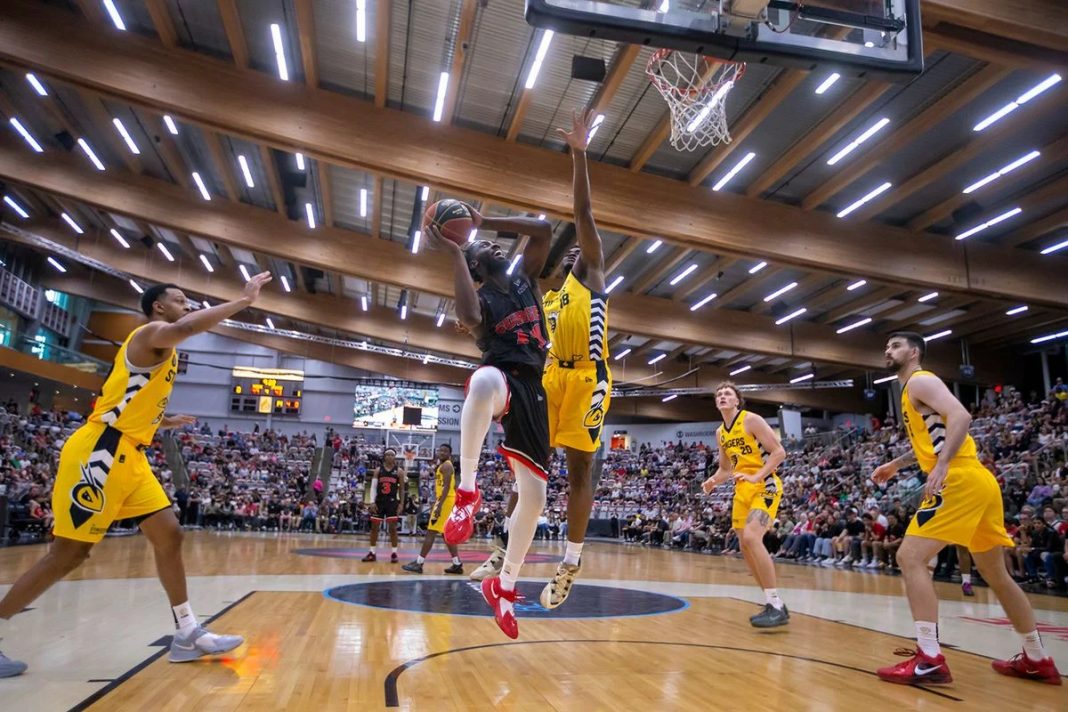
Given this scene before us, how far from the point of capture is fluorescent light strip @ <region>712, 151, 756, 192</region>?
39.1ft

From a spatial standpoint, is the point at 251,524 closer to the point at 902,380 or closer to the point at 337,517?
the point at 337,517

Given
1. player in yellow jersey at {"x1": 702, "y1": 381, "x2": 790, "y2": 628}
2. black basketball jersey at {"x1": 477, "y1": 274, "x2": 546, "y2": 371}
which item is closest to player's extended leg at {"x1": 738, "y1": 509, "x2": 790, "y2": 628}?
player in yellow jersey at {"x1": 702, "y1": 381, "x2": 790, "y2": 628}

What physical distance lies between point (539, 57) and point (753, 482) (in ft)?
21.5

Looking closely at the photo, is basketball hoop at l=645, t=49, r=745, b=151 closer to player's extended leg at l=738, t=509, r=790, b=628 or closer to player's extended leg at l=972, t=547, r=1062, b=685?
player's extended leg at l=738, t=509, r=790, b=628

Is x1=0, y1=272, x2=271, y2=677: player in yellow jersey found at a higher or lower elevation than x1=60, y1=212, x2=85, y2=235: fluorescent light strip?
lower

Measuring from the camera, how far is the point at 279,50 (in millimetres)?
10586

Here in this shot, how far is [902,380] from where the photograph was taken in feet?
16.0

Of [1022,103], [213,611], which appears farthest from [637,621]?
[1022,103]

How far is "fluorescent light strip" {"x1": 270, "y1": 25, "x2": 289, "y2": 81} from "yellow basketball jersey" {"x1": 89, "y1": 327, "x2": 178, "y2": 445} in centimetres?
785

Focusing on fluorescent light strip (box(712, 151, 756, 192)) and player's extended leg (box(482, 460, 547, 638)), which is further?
fluorescent light strip (box(712, 151, 756, 192))

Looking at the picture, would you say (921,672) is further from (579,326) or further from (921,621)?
(579,326)

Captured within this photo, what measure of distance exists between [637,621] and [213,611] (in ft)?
11.9

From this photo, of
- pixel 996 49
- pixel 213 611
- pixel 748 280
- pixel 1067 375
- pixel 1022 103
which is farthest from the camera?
pixel 1067 375

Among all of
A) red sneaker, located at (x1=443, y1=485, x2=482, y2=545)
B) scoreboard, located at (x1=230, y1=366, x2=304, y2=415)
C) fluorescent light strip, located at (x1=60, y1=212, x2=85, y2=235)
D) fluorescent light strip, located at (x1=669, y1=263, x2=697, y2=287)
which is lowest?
red sneaker, located at (x1=443, y1=485, x2=482, y2=545)
